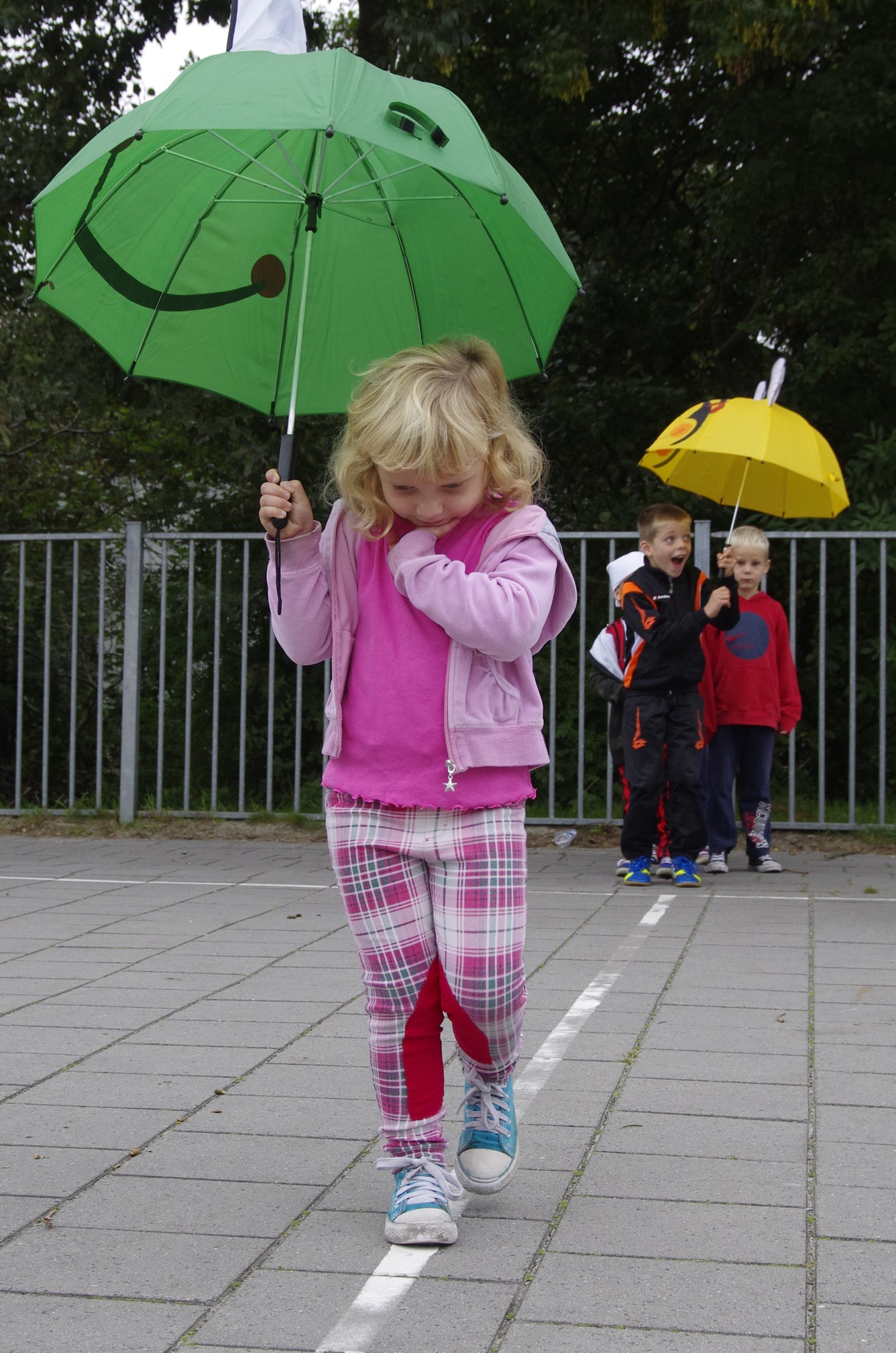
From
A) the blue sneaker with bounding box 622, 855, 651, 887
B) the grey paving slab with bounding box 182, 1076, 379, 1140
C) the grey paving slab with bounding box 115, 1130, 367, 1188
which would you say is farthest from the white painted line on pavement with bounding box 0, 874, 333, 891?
the grey paving slab with bounding box 115, 1130, 367, 1188

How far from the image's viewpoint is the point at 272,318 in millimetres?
3520

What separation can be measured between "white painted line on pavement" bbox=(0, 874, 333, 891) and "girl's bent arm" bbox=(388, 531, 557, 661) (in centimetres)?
474

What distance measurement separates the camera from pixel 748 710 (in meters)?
7.97

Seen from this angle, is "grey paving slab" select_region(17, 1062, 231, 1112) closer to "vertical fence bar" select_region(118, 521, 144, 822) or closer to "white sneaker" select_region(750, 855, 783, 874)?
"white sneaker" select_region(750, 855, 783, 874)

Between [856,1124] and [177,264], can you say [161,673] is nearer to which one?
[177,264]

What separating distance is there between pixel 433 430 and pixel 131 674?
24.7 feet

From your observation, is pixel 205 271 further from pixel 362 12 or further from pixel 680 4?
pixel 362 12

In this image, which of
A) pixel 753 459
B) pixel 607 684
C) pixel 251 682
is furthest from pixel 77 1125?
pixel 251 682

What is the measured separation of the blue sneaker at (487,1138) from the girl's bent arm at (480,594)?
88 centimetres

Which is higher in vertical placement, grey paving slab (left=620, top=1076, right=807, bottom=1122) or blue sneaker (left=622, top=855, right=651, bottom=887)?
blue sneaker (left=622, top=855, right=651, bottom=887)

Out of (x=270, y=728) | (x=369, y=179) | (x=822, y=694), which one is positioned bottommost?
(x=270, y=728)

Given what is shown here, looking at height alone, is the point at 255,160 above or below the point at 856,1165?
above

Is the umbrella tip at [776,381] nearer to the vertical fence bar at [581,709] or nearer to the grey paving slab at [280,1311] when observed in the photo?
the vertical fence bar at [581,709]

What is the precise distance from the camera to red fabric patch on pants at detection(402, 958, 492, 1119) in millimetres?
2943
